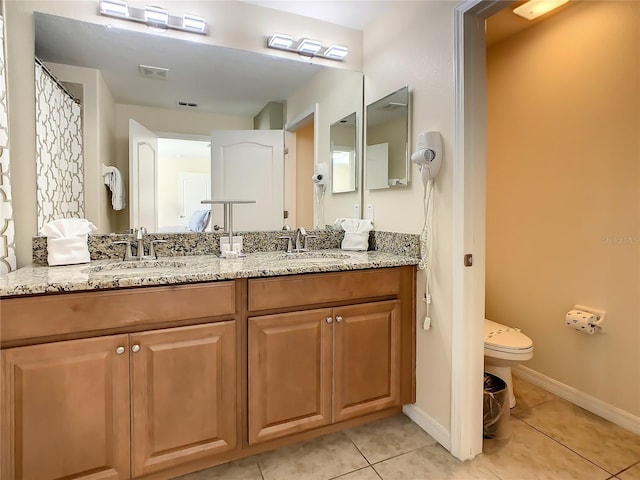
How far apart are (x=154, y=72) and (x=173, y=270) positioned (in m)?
1.14

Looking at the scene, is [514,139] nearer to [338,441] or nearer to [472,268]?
[472,268]

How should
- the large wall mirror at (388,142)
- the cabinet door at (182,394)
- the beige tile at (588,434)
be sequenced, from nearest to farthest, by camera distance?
the cabinet door at (182,394), the beige tile at (588,434), the large wall mirror at (388,142)

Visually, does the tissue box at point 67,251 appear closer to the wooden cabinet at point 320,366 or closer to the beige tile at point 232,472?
the wooden cabinet at point 320,366

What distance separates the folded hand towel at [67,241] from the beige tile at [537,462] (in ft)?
6.72

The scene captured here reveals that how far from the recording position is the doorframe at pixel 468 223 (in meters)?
1.53

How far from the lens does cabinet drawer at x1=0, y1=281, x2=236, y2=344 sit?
3.73 ft

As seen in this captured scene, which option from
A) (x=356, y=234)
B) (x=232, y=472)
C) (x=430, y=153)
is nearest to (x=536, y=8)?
(x=430, y=153)

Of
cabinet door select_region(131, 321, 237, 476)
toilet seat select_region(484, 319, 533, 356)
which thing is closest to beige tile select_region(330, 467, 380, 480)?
cabinet door select_region(131, 321, 237, 476)

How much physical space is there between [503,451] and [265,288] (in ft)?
4.45

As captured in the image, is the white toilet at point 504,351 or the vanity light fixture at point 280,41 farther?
the vanity light fixture at point 280,41

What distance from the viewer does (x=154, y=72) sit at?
188cm

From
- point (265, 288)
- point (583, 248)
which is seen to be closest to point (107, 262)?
point (265, 288)

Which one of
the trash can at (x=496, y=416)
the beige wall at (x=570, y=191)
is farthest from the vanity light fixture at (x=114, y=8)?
the trash can at (x=496, y=416)

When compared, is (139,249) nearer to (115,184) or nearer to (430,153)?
(115,184)
